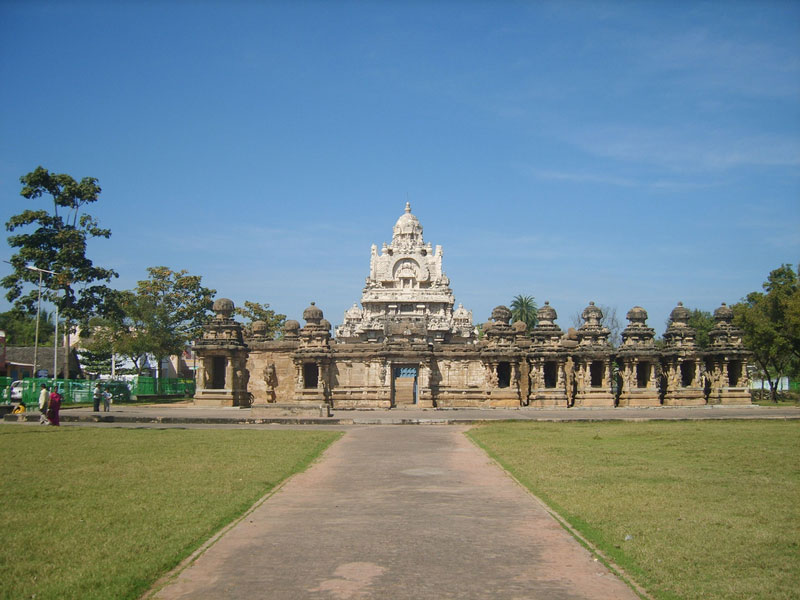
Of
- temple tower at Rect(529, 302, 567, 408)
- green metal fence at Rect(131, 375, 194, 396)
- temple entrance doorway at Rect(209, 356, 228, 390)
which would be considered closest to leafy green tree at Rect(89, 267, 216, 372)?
green metal fence at Rect(131, 375, 194, 396)

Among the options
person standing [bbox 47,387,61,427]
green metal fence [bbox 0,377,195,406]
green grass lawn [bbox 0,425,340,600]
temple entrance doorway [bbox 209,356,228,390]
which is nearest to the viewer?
green grass lawn [bbox 0,425,340,600]

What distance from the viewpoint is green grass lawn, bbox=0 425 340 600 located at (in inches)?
330

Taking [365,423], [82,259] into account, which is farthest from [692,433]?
[82,259]

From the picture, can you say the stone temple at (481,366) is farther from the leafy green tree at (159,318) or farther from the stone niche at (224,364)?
the leafy green tree at (159,318)

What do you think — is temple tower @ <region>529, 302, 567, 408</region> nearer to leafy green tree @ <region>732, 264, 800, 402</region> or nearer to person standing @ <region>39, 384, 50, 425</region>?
leafy green tree @ <region>732, 264, 800, 402</region>

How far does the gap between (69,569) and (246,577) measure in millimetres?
1979

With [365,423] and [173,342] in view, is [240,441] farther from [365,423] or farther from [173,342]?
[173,342]

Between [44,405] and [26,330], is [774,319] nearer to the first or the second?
[44,405]

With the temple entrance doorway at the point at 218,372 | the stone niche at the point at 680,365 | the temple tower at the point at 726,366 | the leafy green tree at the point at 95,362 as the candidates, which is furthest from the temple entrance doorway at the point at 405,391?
the leafy green tree at the point at 95,362

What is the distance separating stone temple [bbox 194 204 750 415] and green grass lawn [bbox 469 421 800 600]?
18.2 m

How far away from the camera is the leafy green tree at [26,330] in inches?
3794

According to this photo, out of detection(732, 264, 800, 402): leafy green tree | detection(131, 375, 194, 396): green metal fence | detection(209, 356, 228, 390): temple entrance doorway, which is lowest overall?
detection(131, 375, 194, 396): green metal fence

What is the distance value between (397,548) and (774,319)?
182 ft

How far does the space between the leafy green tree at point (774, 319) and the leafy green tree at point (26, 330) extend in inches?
3070
